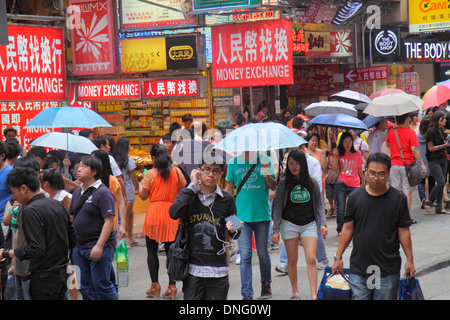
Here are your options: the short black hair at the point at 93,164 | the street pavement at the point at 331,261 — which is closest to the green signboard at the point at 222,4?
the street pavement at the point at 331,261

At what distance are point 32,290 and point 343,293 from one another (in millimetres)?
2726

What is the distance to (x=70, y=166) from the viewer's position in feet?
31.8

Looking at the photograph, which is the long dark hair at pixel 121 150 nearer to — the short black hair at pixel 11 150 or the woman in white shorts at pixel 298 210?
the short black hair at pixel 11 150

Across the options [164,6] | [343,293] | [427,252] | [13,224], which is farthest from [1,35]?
[427,252]

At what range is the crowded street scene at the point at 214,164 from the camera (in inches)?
225

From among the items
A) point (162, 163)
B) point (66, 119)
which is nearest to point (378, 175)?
point (162, 163)

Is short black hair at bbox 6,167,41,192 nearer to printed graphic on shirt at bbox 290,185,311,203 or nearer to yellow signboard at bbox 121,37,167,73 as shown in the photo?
printed graphic on shirt at bbox 290,185,311,203

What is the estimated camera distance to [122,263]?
7789 mm

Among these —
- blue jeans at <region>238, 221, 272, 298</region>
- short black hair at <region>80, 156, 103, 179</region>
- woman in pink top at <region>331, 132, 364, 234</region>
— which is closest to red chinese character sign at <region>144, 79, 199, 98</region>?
woman in pink top at <region>331, 132, 364, 234</region>

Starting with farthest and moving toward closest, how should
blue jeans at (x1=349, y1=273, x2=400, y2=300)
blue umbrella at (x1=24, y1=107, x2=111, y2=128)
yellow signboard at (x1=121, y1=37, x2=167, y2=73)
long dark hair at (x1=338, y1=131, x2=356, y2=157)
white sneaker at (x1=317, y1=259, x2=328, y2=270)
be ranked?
1. yellow signboard at (x1=121, y1=37, x2=167, y2=73)
2. long dark hair at (x1=338, y1=131, x2=356, y2=157)
3. blue umbrella at (x1=24, y1=107, x2=111, y2=128)
4. white sneaker at (x1=317, y1=259, x2=328, y2=270)
5. blue jeans at (x1=349, y1=273, x2=400, y2=300)

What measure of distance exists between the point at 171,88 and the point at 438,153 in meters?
5.35

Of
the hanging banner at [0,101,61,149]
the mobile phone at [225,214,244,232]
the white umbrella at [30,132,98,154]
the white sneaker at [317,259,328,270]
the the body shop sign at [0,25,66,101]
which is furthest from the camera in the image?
the hanging banner at [0,101,61,149]

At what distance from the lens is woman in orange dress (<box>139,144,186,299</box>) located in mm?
7980

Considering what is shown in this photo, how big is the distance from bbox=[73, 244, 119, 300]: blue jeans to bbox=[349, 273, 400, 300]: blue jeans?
257 centimetres
